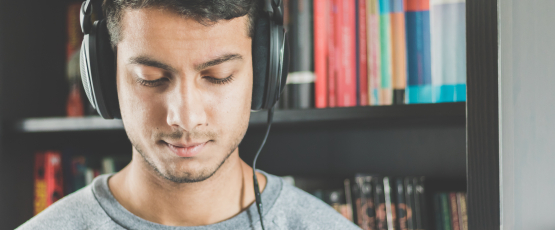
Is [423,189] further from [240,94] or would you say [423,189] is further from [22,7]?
[22,7]

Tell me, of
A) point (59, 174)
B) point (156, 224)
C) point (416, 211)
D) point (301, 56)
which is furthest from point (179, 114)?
point (59, 174)

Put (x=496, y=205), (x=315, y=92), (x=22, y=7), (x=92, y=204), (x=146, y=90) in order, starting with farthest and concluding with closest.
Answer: (x=22, y=7) < (x=315, y=92) < (x=92, y=204) < (x=146, y=90) < (x=496, y=205)

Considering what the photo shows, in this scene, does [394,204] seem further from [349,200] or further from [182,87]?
[182,87]

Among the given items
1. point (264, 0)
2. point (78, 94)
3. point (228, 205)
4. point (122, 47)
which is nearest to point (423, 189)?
point (228, 205)

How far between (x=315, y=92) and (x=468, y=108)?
420 millimetres

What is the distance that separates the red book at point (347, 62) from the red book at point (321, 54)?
3 cm

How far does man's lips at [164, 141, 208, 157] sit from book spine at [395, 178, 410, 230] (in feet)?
1.69

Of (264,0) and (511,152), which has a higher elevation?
(264,0)

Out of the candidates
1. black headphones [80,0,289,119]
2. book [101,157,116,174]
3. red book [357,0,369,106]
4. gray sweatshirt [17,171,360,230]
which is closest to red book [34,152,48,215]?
book [101,157,116,174]

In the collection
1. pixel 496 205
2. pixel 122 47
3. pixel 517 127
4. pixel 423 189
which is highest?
pixel 122 47

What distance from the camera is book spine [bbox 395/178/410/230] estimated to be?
91 cm

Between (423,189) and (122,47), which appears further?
(423,189)

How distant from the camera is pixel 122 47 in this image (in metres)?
0.67

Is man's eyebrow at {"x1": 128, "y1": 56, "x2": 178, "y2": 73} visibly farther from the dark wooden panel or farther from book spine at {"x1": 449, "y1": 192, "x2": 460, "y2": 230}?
book spine at {"x1": 449, "y1": 192, "x2": 460, "y2": 230}
